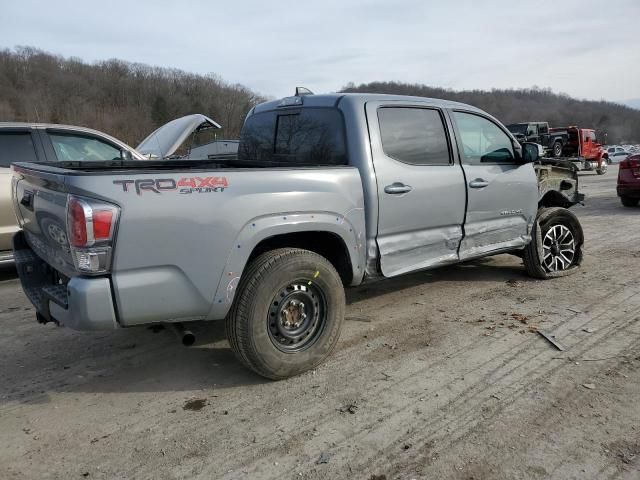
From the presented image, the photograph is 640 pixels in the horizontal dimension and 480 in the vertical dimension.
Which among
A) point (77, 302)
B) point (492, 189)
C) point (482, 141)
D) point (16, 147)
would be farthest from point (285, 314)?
point (16, 147)

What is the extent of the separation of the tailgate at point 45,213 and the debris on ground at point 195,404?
1.10 meters

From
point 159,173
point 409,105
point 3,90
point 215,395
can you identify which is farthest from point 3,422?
point 3,90

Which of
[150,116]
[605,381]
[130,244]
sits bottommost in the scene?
[605,381]

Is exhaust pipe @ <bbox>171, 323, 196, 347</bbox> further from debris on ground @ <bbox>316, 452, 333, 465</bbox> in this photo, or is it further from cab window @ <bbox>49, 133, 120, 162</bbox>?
cab window @ <bbox>49, 133, 120, 162</bbox>

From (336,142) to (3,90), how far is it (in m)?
88.0

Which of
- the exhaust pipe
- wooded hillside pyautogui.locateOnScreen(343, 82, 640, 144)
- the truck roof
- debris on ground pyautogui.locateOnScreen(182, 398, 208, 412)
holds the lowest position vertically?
debris on ground pyautogui.locateOnScreen(182, 398, 208, 412)

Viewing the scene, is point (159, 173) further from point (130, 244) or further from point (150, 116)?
point (150, 116)

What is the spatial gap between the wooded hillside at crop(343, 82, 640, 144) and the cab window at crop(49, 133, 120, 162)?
324 feet

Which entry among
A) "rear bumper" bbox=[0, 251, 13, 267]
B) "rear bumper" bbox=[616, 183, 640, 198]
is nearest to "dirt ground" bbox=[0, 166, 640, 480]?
"rear bumper" bbox=[0, 251, 13, 267]

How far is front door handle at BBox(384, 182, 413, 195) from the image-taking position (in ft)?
13.1

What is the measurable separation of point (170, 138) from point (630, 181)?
1026cm

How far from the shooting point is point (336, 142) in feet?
13.2

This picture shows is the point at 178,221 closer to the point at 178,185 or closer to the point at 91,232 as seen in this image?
the point at 178,185

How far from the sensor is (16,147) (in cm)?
610
